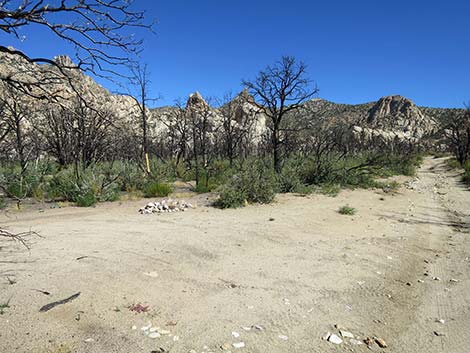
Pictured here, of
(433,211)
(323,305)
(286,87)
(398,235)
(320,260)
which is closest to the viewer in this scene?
(323,305)

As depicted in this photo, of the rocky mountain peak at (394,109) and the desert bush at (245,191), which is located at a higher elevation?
the rocky mountain peak at (394,109)

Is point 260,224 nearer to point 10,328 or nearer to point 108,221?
point 108,221

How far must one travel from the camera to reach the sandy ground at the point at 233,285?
331 cm

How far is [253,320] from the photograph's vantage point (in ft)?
12.1

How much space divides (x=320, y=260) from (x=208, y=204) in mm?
5335

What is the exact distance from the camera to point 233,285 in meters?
4.56

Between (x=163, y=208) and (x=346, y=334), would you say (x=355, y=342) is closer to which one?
(x=346, y=334)

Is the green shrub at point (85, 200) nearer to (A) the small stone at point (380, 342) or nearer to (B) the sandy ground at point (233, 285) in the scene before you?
(B) the sandy ground at point (233, 285)

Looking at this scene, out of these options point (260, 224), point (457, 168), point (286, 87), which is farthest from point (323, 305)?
point (457, 168)

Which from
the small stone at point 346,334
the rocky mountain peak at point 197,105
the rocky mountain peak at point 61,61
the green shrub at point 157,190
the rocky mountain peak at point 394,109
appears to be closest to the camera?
the rocky mountain peak at point 61,61

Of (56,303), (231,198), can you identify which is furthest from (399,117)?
(56,303)

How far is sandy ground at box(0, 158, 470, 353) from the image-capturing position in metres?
3.31

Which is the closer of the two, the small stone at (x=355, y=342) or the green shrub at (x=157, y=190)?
the small stone at (x=355, y=342)

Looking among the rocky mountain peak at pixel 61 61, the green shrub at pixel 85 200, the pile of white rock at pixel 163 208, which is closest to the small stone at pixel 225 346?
the rocky mountain peak at pixel 61 61
